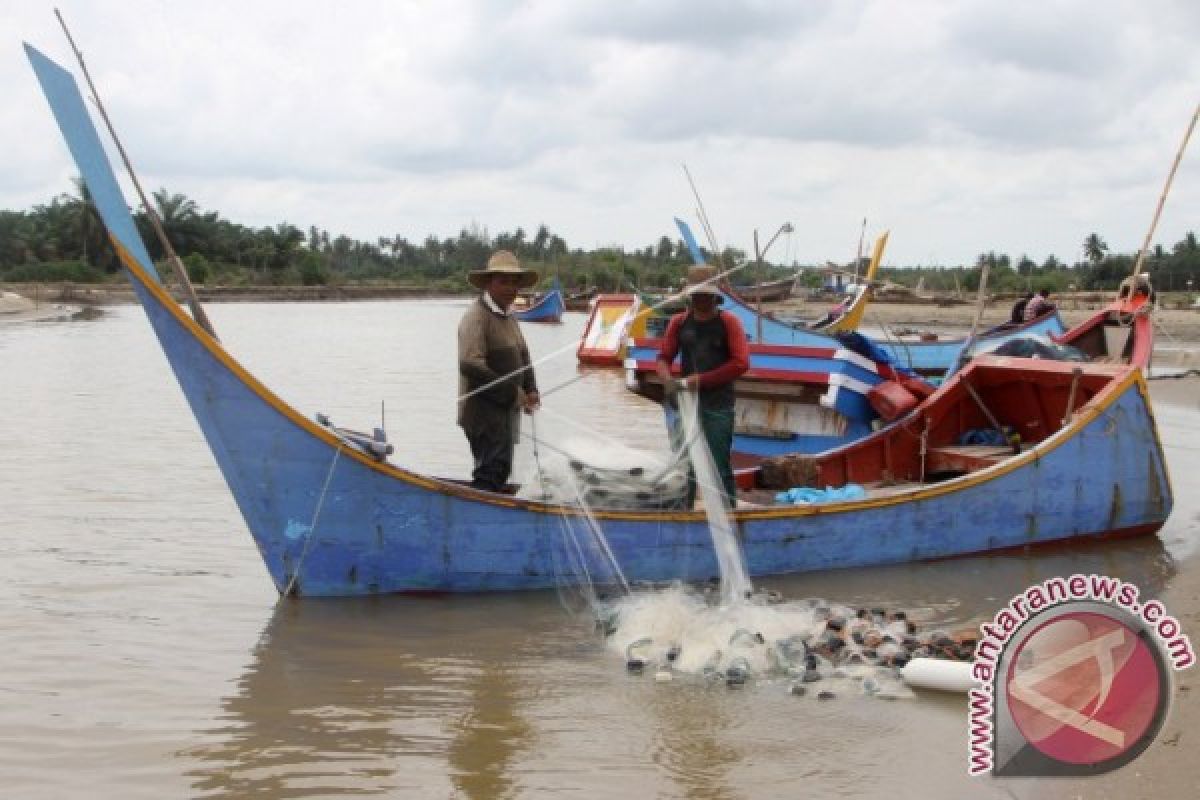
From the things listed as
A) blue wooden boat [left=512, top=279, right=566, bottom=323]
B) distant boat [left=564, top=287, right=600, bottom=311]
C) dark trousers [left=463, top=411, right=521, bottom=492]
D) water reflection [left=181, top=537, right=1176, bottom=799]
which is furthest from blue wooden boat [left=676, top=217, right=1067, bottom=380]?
distant boat [left=564, top=287, right=600, bottom=311]

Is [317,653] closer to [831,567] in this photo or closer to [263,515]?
[263,515]

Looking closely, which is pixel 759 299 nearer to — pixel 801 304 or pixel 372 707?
pixel 372 707

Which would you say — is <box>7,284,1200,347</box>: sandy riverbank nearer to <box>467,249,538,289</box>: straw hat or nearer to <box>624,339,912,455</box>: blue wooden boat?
<box>624,339,912,455</box>: blue wooden boat

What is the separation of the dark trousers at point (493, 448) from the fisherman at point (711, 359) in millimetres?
925

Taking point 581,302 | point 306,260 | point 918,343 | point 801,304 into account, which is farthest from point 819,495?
point 306,260

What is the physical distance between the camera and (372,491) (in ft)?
19.9

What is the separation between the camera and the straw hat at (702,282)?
6523mm

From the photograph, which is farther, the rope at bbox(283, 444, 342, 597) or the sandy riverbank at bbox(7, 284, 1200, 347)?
the sandy riverbank at bbox(7, 284, 1200, 347)

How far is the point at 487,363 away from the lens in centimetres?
646

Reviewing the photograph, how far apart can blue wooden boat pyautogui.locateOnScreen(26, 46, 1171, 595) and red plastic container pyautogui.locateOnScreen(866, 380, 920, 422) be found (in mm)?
665

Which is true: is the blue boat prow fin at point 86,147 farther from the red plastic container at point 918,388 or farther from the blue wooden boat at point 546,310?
the blue wooden boat at point 546,310

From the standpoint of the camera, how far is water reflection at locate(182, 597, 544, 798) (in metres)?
4.51

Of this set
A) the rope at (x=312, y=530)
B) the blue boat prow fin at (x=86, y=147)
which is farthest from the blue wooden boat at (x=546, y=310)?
the blue boat prow fin at (x=86, y=147)

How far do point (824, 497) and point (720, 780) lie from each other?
339 cm
